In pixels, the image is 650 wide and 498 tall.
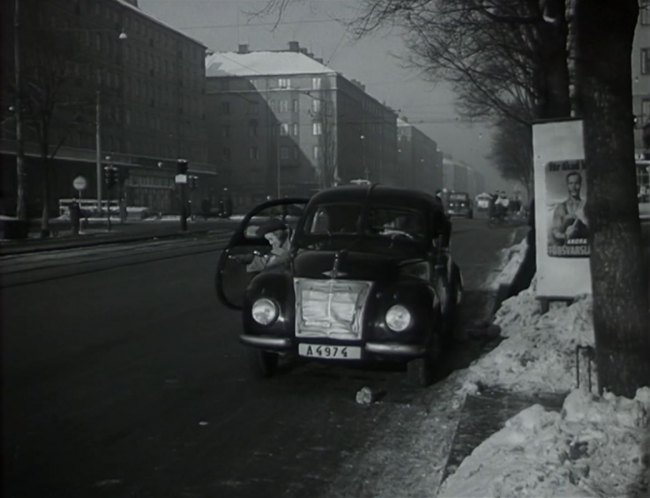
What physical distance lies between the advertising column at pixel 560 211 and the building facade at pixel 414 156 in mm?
44769

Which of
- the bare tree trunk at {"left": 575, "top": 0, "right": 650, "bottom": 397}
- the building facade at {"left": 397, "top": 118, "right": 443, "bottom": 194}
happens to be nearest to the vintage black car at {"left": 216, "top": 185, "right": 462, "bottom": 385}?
the bare tree trunk at {"left": 575, "top": 0, "right": 650, "bottom": 397}

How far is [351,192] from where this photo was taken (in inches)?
344

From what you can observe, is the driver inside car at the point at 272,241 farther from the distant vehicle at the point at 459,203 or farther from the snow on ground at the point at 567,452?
the distant vehicle at the point at 459,203

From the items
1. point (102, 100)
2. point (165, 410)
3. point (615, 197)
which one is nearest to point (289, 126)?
point (102, 100)

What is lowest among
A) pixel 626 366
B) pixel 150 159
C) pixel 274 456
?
pixel 274 456

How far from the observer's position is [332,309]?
6.84 meters

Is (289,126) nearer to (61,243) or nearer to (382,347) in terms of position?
(61,243)

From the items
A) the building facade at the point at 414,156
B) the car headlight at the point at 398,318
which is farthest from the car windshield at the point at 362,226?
the building facade at the point at 414,156

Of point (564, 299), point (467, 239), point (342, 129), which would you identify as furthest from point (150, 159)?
Answer: point (564, 299)

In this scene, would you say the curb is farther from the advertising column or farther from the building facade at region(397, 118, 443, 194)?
the building facade at region(397, 118, 443, 194)

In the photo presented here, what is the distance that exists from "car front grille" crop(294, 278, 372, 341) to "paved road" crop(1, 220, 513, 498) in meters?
0.54

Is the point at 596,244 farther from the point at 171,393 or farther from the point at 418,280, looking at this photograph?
the point at 171,393

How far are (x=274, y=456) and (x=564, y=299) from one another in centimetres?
473

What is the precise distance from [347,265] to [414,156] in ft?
199
